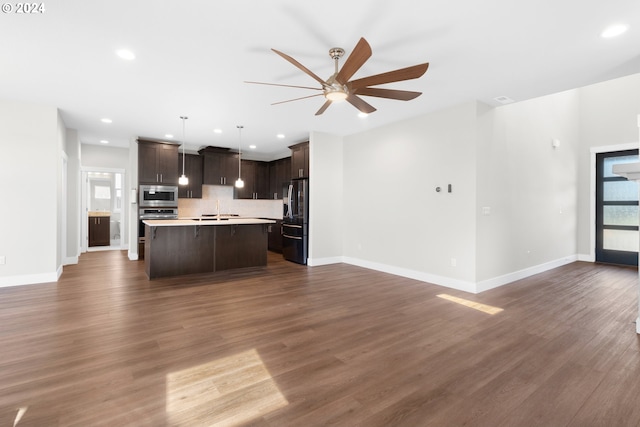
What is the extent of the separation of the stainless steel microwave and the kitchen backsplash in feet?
2.16

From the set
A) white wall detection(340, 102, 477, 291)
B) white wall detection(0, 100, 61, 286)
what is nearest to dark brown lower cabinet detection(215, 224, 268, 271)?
white wall detection(340, 102, 477, 291)

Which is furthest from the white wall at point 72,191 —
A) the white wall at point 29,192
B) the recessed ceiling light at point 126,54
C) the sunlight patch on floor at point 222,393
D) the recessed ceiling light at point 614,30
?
the recessed ceiling light at point 614,30

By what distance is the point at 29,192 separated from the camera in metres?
4.58

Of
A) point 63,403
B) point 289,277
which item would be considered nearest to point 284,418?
point 63,403

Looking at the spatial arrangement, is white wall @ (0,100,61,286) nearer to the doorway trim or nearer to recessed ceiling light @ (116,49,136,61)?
recessed ceiling light @ (116,49,136,61)

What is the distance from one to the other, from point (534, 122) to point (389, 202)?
298cm

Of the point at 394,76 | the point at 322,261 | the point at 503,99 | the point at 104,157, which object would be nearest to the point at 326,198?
the point at 322,261

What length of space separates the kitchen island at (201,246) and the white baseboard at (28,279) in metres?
1.30

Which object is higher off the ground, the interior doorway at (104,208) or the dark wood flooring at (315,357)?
the interior doorway at (104,208)

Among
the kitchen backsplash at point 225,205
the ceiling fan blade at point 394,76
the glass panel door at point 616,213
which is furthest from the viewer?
the kitchen backsplash at point 225,205

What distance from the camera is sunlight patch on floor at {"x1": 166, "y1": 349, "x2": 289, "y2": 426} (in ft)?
5.70

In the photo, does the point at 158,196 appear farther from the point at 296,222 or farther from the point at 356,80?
the point at 356,80

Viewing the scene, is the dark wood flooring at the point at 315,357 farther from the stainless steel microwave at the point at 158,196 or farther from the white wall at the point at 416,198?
the stainless steel microwave at the point at 158,196

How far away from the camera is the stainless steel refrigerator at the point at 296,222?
6.36 m
